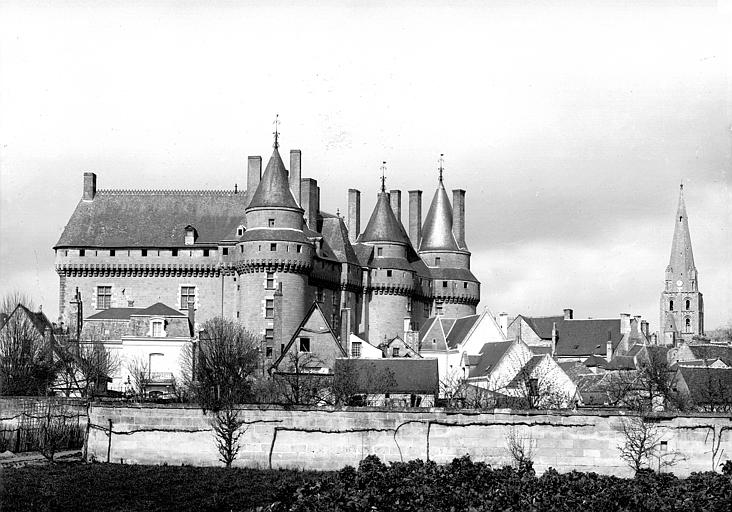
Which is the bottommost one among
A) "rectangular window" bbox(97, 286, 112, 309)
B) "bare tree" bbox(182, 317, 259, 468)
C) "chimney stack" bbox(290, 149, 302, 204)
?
"bare tree" bbox(182, 317, 259, 468)

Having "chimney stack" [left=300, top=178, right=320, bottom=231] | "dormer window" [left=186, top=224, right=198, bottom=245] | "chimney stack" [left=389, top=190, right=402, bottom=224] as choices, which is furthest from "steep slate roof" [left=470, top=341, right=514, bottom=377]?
"dormer window" [left=186, top=224, right=198, bottom=245]

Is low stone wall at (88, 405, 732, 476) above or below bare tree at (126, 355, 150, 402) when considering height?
below

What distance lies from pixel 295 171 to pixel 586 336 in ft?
106

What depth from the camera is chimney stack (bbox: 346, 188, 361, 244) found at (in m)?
87.1

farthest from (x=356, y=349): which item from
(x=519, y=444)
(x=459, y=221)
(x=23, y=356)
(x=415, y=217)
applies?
(x=519, y=444)

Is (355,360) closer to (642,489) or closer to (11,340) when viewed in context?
(11,340)

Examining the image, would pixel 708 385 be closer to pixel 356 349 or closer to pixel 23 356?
pixel 356 349

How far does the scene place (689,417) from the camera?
115ft

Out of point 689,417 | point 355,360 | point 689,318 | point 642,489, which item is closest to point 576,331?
Result: point 355,360

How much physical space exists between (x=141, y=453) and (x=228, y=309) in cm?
3955

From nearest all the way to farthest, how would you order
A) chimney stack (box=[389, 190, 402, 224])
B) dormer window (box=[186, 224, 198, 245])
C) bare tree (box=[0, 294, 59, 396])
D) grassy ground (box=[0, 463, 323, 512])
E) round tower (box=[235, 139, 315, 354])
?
grassy ground (box=[0, 463, 323, 512]) → bare tree (box=[0, 294, 59, 396]) → round tower (box=[235, 139, 315, 354]) → dormer window (box=[186, 224, 198, 245]) → chimney stack (box=[389, 190, 402, 224])

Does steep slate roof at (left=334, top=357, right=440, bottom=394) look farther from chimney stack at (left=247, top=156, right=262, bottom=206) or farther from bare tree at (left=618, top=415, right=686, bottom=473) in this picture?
bare tree at (left=618, top=415, right=686, bottom=473)

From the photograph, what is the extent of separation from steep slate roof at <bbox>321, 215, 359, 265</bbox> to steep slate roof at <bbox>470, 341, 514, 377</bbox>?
10.5 metres

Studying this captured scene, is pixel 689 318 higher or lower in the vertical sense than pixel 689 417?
higher
